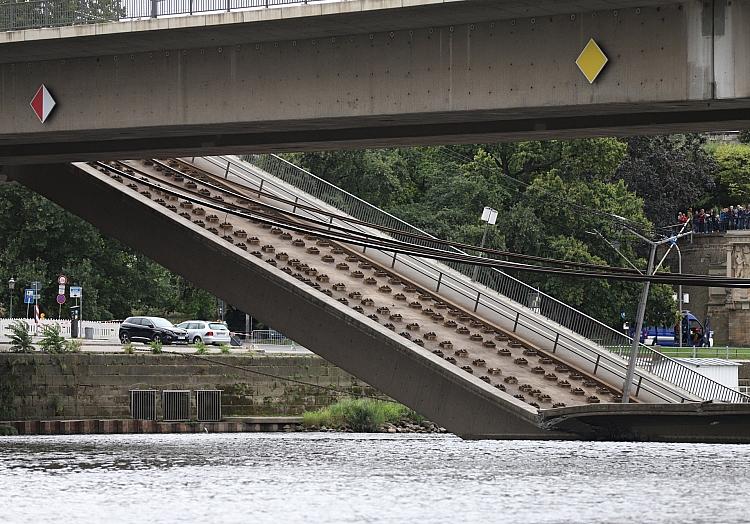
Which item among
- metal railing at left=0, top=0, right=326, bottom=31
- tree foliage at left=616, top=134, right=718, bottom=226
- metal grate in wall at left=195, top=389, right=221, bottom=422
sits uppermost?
tree foliage at left=616, top=134, right=718, bottom=226

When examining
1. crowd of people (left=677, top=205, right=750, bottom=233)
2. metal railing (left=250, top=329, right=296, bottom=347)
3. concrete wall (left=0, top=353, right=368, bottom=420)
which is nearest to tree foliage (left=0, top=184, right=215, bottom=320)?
metal railing (left=250, top=329, right=296, bottom=347)

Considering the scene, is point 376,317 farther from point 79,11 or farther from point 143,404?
point 143,404

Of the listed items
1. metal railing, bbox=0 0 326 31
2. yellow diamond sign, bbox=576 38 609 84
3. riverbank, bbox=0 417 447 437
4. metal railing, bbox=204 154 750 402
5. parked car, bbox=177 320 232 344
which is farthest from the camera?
parked car, bbox=177 320 232 344

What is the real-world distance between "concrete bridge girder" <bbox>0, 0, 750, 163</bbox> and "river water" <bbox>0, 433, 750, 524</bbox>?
6.33 metres

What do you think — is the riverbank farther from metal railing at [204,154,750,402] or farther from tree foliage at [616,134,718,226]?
tree foliage at [616,134,718,226]

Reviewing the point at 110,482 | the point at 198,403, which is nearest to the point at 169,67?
the point at 110,482

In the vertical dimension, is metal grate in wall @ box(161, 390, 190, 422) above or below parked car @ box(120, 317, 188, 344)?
below

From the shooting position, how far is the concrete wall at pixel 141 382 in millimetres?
50625

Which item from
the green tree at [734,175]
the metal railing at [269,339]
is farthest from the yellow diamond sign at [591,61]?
the green tree at [734,175]

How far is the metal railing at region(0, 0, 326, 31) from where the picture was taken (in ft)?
95.9

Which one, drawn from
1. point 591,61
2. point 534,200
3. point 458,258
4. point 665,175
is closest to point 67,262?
point 534,200

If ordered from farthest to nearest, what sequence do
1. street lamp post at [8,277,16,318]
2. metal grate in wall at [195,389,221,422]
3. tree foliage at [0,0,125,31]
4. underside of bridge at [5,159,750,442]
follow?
street lamp post at [8,277,16,318], metal grate in wall at [195,389,221,422], underside of bridge at [5,159,750,442], tree foliage at [0,0,125,31]

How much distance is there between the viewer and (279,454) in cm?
3769

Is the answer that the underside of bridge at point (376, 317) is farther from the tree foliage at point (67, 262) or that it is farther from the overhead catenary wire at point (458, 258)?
the tree foliage at point (67, 262)
